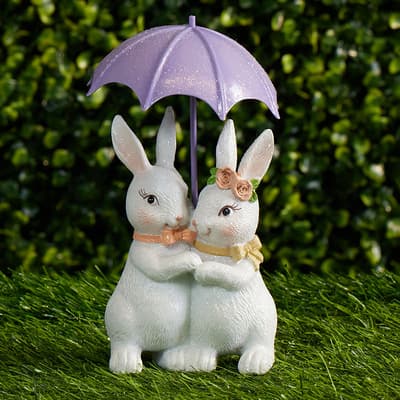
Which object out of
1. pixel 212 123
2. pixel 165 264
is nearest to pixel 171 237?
pixel 165 264

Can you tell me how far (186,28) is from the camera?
335 centimetres

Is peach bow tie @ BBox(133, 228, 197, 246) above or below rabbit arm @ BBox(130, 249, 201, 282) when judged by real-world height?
above

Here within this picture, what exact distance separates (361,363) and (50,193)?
7.70ft

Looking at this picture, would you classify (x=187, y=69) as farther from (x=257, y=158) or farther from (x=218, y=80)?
(x=257, y=158)

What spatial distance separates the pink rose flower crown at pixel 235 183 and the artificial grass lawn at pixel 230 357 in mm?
570

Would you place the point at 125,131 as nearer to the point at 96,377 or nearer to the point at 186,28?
the point at 186,28

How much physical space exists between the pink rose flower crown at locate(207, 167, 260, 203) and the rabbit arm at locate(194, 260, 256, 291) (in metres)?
0.22

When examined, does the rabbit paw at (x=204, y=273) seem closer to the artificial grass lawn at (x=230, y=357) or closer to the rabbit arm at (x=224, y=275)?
the rabbit arm at (x=224, y=275)

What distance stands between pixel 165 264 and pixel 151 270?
0.17ft

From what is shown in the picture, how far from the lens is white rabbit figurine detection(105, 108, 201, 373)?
3.31 meters

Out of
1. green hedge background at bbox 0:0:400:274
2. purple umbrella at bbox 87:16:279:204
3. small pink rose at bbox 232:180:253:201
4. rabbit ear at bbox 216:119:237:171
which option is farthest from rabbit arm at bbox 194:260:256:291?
green hedge background at bbox 0:0:400:274

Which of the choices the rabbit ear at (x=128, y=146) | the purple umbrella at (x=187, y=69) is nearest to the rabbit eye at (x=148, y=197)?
the rabbit ear at (x=128, y=146)

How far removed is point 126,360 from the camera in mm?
3322

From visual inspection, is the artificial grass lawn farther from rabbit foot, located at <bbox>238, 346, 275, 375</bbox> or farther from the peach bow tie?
the peach bow tie
